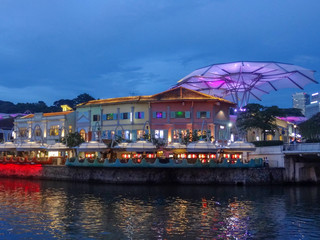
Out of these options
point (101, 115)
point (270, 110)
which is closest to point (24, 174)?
point (101, 115)

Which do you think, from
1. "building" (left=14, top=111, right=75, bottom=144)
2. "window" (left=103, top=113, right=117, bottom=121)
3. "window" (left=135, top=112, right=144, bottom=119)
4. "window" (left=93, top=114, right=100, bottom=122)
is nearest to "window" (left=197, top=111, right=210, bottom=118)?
"window" (left=135, top=112, right=144, bottom=119)

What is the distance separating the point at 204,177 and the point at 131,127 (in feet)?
92.3

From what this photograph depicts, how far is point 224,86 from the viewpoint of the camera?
319ft

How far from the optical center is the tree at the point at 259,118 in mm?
78875

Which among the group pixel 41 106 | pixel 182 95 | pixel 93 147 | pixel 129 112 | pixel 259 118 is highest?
pixel 41 106

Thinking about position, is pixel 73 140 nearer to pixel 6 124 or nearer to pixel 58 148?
pixel 58 148

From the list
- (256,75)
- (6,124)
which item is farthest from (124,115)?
(6,124)

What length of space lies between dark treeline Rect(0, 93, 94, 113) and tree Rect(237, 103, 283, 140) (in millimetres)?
68511

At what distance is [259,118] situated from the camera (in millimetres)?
79688

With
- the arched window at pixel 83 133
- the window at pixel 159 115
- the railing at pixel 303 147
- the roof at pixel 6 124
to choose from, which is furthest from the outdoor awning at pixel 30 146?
the roof at pixel 6 124

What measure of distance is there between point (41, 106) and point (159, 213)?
12881 centimetres

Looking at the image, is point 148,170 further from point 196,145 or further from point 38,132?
point 38,132

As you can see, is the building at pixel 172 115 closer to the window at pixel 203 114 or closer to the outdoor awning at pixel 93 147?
the window at pixel 203 114

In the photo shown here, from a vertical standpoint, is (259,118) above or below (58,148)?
above
